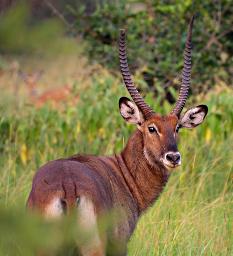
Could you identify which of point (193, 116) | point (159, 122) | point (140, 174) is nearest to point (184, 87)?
point (193, 116)

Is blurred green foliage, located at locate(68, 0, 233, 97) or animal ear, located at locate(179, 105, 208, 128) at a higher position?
animal ear, located at locate(179, 105, 208, 128)

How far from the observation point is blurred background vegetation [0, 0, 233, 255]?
130 centimetres

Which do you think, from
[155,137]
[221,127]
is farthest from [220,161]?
[155,137]

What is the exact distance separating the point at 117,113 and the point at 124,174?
2.93 metres

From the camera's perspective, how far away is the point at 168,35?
9.77m

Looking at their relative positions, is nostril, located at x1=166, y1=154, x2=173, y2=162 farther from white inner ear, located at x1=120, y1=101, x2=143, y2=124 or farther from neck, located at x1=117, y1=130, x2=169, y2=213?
white inner ear, located at x1=120, y1=101, x2=143, y2=124

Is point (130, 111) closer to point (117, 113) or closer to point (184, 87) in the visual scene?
point (184, 87)

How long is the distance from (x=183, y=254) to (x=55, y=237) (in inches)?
143

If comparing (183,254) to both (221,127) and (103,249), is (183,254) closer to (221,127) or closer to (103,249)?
(103,249)

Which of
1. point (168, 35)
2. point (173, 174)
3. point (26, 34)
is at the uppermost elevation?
point (26, 34)

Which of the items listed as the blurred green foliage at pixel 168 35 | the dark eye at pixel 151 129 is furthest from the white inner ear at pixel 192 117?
the blurred green foliage at pixel 168 35

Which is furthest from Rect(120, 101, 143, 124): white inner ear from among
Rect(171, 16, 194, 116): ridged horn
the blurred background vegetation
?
the blurred background vegetation

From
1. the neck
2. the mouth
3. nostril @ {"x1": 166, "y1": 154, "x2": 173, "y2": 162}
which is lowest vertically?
the neck

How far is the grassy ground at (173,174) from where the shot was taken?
5.10 m
